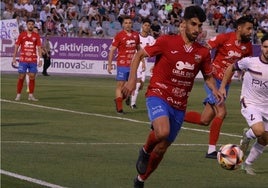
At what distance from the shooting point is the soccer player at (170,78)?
38.8 ft

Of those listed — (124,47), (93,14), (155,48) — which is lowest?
(93,14)

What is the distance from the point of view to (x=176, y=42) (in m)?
12.0

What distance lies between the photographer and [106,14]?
1938 inches

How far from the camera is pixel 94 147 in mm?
16625

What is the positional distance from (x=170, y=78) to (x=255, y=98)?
2.41 m

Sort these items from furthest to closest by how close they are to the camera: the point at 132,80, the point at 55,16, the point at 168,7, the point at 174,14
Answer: the point at 168,7
the point at 174,14
the point at 55,16
the point at 132,80

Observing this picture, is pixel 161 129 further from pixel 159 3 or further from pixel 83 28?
pixel 159 3

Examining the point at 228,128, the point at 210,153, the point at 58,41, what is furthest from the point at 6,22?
the point at 210,153

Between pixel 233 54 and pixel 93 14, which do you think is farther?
pixel 93 14

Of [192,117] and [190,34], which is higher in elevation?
[190,34]

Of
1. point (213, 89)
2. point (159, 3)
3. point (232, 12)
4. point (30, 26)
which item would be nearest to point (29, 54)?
point (30, 26)

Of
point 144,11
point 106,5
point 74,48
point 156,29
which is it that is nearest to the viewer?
point 74,48

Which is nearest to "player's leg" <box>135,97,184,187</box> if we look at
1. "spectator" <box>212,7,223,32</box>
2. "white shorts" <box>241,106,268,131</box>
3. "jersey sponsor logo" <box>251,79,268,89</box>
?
"white shorts" <box>241,106,268,131</box>

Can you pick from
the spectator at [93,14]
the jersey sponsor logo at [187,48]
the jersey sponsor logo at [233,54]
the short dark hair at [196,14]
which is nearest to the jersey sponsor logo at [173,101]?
the jersey sponsor logo at [187,48]
